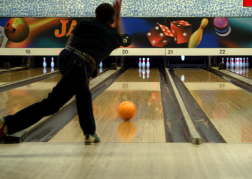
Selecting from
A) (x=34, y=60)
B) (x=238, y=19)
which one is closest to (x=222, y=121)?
(x=238, y=19)

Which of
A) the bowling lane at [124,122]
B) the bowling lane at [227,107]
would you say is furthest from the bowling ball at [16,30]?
the bowling lane at [227,107]

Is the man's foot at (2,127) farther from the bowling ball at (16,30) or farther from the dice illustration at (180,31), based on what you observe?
the bowling ball at (16,30)

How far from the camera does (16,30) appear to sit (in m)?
7.36

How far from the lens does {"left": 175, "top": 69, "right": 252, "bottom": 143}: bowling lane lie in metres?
2.09

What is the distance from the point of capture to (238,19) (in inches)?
275

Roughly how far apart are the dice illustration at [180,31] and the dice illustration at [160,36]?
0.12m

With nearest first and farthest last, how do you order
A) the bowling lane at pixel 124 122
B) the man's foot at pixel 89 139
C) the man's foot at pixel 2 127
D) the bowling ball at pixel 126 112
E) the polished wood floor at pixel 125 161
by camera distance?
1. the polished wood floor at pixel 125 161
2. the man's foot at pixel 2 127
3. the man's foot at pixel 89 139
4. the bowling lane at pixel 124 122
5. the bowling ball at pixel 126 112

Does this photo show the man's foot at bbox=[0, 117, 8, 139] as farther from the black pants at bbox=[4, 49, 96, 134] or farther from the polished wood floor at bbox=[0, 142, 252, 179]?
the polished wood floor at bbox=[0, 142, 252, 179]

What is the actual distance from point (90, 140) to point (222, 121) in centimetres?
119

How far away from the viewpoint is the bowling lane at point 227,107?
2088 mm

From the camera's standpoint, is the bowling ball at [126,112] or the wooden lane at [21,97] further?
the wooden lane at [21,97]

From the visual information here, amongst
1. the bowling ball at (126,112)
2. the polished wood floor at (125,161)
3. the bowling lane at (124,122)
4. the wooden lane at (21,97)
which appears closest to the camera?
the polished wood floor at (125,161)

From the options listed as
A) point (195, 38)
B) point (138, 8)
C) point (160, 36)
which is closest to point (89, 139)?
point (160, 36)

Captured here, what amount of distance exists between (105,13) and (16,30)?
6362mm
